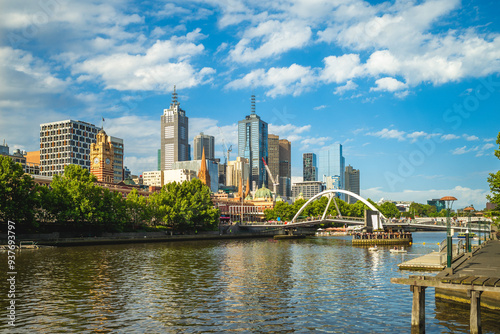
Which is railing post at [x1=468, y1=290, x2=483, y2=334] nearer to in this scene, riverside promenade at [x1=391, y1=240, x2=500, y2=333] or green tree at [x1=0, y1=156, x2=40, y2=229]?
riverside promenade at [x1=391, y1=240, x2=500, y2=333]

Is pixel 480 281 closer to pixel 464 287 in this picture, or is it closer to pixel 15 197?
pixel 464 287

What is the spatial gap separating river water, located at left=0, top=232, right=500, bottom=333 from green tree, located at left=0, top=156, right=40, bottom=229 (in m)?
28.4

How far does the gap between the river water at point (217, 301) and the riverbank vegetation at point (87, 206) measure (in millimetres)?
31158

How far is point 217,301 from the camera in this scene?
35438 millimetres

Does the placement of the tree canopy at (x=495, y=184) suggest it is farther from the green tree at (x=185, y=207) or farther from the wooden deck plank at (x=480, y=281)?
the green tree at (x=185, y=207)

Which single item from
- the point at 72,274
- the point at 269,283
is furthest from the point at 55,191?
the point at 269,283

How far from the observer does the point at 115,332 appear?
1054 inches

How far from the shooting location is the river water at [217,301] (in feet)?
92.1

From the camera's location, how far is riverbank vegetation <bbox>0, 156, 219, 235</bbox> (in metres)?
86.6

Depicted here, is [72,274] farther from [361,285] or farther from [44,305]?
[361,285]

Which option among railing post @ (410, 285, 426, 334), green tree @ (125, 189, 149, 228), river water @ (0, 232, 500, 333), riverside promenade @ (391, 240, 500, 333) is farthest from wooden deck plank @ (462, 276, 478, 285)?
green tree @ (125, 189, 149, 228)

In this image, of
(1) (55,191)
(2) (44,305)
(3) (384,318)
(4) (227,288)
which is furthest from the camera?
(1) (55,191)

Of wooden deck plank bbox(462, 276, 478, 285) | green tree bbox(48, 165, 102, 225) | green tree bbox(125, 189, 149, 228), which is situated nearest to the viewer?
wooden deck plank bbox(462, 276, 478, 285)

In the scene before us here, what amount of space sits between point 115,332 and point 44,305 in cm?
974
